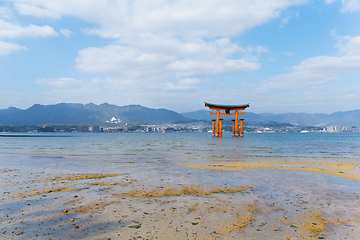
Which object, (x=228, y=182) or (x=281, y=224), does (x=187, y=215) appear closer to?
(x=281, y=224)

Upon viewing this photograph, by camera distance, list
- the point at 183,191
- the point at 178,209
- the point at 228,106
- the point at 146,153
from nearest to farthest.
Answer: the point at 178,209, the point at 183,191, the point at 146,153, the point at 228,106

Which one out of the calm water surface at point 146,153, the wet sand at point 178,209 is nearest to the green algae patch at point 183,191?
the wet sand at point 178,209

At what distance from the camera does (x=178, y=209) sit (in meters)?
5.84

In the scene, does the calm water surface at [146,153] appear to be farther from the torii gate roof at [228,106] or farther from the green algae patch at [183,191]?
the torii gate roof at [228,106]

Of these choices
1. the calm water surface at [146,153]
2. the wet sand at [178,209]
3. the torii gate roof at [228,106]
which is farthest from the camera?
the torii gate roof at [228,106]

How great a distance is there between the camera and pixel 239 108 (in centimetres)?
8581

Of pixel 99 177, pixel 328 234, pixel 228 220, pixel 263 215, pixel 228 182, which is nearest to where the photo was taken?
pixel 328 234

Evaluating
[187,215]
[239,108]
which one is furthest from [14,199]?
[239,108]

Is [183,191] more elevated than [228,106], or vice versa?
[228,106]

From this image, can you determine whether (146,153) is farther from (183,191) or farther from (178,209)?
(178,209)

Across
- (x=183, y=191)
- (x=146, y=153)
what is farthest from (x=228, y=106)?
(x=183, y=191)

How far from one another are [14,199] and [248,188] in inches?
341

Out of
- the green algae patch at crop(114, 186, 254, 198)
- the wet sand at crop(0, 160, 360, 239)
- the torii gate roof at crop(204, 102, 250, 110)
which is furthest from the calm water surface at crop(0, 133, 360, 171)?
the torii gate roof at crop(204, 102, 250, 110)

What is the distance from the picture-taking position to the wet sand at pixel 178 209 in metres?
4.41
